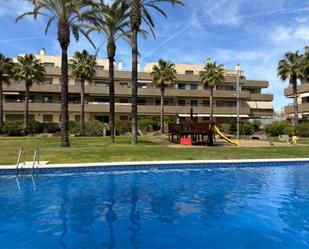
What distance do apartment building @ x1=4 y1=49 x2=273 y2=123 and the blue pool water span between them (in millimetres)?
36554

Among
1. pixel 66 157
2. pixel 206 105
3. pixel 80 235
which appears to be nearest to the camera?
pixel 80 235

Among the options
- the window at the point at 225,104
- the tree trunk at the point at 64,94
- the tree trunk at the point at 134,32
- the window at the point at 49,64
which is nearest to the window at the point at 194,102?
the window at the point at 225,104

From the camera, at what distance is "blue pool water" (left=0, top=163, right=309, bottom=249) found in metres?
6.75

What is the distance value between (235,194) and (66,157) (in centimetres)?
1023

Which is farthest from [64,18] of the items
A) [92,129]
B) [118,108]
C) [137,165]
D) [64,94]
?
[118,108]

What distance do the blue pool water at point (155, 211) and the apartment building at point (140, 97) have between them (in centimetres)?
3655

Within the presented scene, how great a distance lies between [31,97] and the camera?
5378 cm

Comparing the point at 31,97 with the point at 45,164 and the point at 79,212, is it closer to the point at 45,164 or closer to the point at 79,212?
the point at 45,164

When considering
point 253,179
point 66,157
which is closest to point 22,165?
point 66,157

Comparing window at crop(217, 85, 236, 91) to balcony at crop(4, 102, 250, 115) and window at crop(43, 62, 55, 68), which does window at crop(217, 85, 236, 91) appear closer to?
balcony at crop(4, 102, 250, 115)

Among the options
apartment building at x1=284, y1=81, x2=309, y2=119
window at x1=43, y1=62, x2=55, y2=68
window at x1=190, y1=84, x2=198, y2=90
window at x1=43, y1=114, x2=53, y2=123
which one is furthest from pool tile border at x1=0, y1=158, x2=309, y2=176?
window at x1=43, y1=62, x2=55, y2=68

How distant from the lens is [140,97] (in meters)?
57.3

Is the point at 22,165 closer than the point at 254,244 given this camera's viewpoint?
No

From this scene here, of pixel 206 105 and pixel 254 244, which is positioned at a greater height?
pixel 206 105
